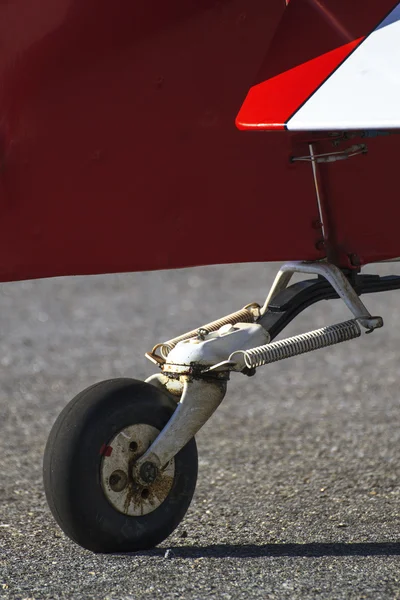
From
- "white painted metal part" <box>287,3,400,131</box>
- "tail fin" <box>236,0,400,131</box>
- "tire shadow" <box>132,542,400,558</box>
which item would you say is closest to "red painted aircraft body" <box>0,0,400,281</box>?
"tail fin" <box>236,0,400,131</box>

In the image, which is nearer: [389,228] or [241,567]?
[241,567]

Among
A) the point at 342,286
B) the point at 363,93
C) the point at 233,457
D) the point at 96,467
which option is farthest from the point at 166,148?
the point at 233,457

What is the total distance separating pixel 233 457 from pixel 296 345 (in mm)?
2506

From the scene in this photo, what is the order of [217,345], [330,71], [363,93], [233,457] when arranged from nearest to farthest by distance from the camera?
[363,93] → [330,71] → [217,345] → [233,457]

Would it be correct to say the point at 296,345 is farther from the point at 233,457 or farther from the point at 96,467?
the point at 233,457

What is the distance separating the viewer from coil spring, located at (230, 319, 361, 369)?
4.84 m

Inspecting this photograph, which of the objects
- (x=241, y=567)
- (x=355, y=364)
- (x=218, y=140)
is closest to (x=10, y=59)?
(x=218, y=140)

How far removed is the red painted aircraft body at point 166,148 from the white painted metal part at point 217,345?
0.33 metres

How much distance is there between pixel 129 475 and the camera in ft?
16.1

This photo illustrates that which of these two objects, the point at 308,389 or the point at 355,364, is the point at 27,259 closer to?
the point at 308,389

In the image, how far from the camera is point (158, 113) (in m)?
4.87

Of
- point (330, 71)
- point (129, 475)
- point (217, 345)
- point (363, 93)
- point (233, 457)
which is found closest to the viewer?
point (363, 93)

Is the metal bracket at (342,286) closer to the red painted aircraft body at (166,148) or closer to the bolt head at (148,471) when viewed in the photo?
the red painted aircraft body at (166,148)

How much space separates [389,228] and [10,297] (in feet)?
29.6
